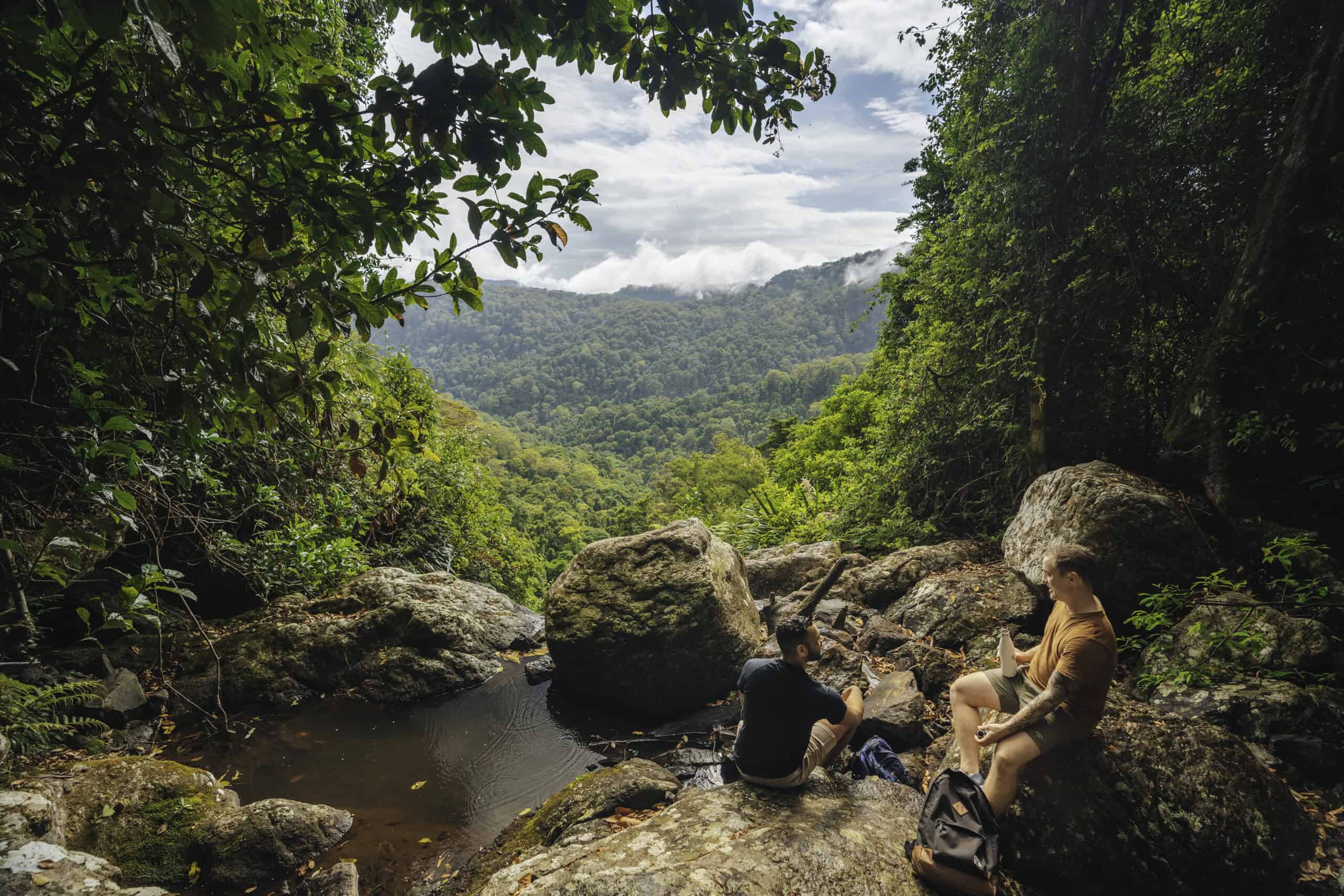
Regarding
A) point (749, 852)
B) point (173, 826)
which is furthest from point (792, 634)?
point (173, 826)

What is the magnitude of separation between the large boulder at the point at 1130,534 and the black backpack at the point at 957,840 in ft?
11.7

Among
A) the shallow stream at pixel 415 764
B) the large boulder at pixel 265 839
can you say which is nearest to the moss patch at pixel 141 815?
the large boulder at pixel 265 839

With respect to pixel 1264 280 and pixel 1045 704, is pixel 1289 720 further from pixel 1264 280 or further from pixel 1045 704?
pixel 1264 280

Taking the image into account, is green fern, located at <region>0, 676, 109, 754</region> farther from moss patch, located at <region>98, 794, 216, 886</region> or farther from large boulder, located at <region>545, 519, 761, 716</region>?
large boulder, located at <region>545, 519, 761, 716</region>

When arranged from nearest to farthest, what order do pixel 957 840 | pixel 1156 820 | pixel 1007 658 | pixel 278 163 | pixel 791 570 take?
pixel 278 163 < pixel 957 840 < pixel 1156 820 < pixel 1007 658 < pixel 791 570

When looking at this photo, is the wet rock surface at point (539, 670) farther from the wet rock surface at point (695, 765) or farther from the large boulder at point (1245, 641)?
the large boulder at point (1245, 641)

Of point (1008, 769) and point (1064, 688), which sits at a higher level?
point (1064, 688)

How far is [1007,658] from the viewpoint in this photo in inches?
168

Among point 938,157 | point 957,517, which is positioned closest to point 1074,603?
point 957,517

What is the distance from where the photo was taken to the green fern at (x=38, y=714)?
4902mm

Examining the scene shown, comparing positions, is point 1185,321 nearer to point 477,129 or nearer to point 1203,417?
point 1203,417

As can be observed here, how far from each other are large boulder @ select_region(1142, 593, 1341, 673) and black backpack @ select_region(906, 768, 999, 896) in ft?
10.2

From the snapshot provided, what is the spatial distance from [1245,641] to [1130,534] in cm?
138

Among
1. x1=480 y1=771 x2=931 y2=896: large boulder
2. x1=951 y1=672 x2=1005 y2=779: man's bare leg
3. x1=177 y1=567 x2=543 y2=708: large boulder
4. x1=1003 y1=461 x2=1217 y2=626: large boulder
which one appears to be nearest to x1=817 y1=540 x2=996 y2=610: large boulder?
x1=1003 y1=461 x2=1217 y2=626: large boulder
